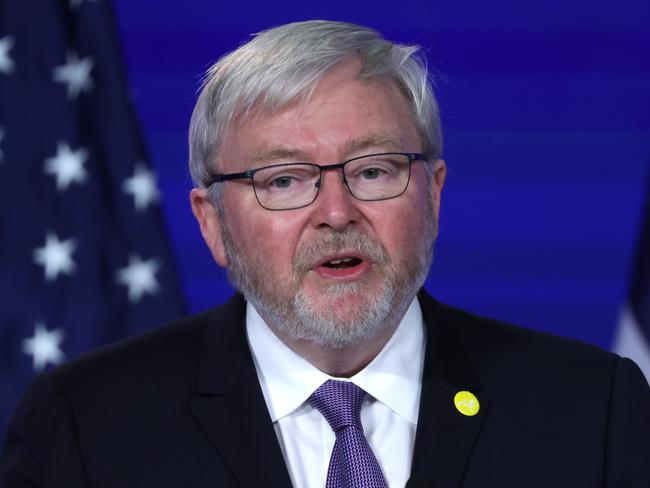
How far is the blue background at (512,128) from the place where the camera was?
3143mm

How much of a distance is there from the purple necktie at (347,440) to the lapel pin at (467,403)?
0.61ft

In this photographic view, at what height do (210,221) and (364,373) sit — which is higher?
(210,221)

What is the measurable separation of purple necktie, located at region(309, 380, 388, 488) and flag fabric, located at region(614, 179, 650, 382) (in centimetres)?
130

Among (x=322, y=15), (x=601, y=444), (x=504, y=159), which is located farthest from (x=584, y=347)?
(x=322, y=15)

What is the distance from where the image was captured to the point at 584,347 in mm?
2295

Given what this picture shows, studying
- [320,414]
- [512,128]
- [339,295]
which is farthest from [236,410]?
[512,128]

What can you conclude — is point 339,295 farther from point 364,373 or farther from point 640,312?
point 640,312

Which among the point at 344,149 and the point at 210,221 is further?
the point at 210,221

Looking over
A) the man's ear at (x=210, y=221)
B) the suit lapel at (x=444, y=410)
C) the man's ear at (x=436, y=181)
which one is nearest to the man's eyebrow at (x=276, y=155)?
the man's ear at (x=210, y=221)

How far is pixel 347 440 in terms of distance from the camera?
78.1 inches

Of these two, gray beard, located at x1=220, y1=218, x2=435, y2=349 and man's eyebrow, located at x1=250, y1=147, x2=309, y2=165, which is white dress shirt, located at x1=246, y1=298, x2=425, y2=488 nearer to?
gray beard, located at x1=220, y1=218, x2=435, y2=349

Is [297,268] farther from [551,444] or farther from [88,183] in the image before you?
[88,183]

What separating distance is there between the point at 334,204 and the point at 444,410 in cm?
45

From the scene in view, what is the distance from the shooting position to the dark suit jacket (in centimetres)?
202
